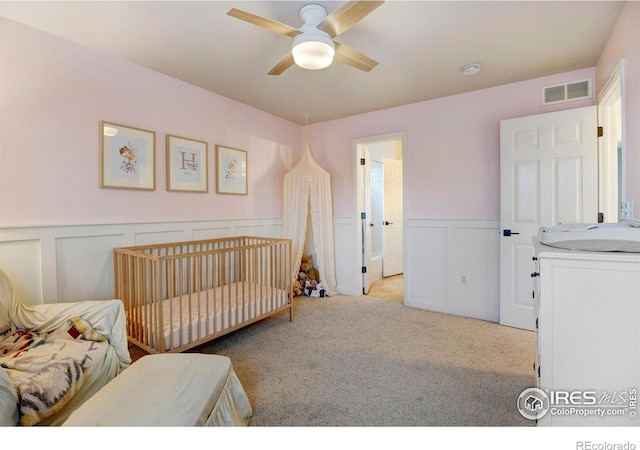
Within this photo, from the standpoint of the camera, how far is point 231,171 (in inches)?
126

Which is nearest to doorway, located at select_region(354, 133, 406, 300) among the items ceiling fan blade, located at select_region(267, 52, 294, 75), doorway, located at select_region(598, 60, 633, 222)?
doorway, located at select_region(598, 60, 633, 222)

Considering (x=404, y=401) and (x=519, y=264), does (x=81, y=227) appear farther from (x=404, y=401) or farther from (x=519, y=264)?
(x=519, y=264)

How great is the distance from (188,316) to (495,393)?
2057 millimetres

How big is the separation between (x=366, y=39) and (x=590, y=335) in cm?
206

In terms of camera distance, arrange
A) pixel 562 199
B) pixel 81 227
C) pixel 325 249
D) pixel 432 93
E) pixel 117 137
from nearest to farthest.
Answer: pixel 81 227 → pixel 117 137 → pixel 562 199 → pixel 432 93 → pixel 325 249

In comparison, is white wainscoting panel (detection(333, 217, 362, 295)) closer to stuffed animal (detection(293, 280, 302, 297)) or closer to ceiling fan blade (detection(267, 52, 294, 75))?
stuffed animal (detection(293, 280, 302, 297))

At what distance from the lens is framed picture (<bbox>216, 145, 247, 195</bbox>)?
10.1 ft

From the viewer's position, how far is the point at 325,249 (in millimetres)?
3793

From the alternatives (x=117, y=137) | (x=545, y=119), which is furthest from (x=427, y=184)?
(x=117, y=137)

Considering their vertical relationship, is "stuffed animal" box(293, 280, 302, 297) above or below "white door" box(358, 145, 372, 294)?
below

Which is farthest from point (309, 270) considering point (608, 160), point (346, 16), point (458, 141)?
point (608, 160)

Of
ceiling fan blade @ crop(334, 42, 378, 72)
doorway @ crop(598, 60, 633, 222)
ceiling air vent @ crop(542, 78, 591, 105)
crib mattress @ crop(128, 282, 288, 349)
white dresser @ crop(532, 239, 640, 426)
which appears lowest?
crib mattress @ crop(128, 282, 288, 349)

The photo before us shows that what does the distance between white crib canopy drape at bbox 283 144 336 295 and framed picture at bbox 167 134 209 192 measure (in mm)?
1110

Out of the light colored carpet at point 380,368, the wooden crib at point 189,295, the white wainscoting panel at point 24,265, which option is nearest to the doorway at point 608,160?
the light colored carpet at point 380,368
